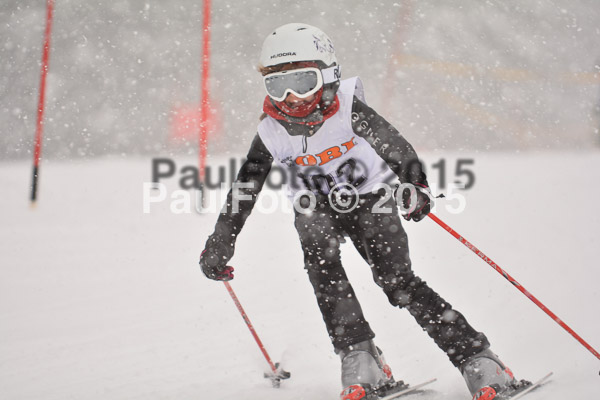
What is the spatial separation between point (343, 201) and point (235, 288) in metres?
2.33

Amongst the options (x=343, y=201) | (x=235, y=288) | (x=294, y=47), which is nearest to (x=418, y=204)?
(x=343, y=201)

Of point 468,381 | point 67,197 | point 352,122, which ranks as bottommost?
point 468,381

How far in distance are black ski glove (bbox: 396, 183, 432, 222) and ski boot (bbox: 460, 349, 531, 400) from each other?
0.67m

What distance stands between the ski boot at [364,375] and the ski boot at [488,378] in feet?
1.19

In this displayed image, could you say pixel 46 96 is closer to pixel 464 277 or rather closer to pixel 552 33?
pixel 464 277

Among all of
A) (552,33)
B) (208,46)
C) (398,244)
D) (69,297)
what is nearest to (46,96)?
(208,46)

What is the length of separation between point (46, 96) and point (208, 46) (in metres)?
2.25

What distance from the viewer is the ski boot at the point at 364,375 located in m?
2.33

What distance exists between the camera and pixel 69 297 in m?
4.49

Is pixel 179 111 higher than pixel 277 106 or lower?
higher

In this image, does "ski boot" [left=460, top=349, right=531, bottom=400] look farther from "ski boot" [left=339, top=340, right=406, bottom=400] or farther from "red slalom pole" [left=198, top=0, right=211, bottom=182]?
"red slalom pole" [left=198, top=0, right=211, bottom=182]

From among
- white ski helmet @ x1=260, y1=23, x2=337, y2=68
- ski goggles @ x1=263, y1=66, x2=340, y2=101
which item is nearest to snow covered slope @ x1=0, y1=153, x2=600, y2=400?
ski goggles @ x1=263, y1=66, x2=340, y2=101

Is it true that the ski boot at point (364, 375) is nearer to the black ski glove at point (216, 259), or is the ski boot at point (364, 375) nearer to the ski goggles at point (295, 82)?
the black ski glove at point (216, 259)

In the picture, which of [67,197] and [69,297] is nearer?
[69,297]
